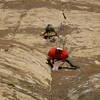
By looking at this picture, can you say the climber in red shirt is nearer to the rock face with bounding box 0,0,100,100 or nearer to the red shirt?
the red shirt

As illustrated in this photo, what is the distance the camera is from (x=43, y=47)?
68.2ft

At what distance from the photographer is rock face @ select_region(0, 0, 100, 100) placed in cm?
1211

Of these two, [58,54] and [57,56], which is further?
[57,56]

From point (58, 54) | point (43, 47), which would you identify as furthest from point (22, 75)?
point (43, 47)

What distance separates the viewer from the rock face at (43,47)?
39.7 ft

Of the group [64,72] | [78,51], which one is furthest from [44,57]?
[78,51]

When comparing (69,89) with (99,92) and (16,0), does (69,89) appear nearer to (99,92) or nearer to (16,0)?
(99,92)

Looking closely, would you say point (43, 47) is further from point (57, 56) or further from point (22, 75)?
point (22, 75)

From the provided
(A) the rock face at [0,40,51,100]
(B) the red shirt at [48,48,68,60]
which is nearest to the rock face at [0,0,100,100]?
(A) the rock face at [0,40,51,100]

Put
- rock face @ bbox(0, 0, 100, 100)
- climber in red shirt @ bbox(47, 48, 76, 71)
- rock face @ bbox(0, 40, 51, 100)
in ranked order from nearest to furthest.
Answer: rock face @ bbox(0, 40, 51, 100), rock face @ bbox(0, 0, 100, 100), climber in red shirt @ bbox(47, 48, 76, 71)

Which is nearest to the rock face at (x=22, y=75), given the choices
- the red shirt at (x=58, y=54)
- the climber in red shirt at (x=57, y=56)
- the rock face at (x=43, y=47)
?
the rock face at (x=43, y=47)

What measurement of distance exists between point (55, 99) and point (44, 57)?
5553 millimetres

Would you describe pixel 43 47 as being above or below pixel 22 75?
below

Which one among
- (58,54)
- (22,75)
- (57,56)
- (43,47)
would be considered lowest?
(43,47)
